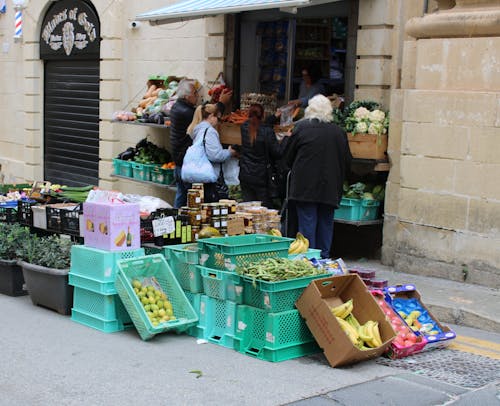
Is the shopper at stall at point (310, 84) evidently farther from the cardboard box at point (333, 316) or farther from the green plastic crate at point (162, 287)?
the cardboard box at point (333, 316)

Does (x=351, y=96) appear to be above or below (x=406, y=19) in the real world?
below

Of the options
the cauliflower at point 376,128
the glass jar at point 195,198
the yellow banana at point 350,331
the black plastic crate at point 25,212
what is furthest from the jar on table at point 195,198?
the yellow banana at point 350,331

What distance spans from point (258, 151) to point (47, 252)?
10.3 ft

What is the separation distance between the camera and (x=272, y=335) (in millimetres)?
6320

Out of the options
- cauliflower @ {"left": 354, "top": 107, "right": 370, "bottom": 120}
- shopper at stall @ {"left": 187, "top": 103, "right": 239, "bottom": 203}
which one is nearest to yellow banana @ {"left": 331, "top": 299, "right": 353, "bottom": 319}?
cauliflower @ {"left": 354, "top": 107, "right": 370, "bottom": 120}

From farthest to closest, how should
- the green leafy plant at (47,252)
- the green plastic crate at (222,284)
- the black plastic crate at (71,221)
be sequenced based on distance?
the black plastic crate at (71,221), the green leafy plant at (47,252), the green plastic crate at (222,284)

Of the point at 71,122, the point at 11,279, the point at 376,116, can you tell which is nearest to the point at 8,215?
the point at 11,279

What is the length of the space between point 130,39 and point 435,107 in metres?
7.16

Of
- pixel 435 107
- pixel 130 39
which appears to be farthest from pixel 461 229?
pixel 130 39

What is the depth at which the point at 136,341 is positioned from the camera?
6938 millimetres

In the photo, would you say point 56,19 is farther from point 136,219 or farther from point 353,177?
point 136,219

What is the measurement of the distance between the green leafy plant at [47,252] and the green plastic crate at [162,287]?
3.48 feet

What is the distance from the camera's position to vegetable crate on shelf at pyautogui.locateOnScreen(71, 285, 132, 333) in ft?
23.6

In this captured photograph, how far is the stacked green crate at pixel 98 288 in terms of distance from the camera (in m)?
7.16
